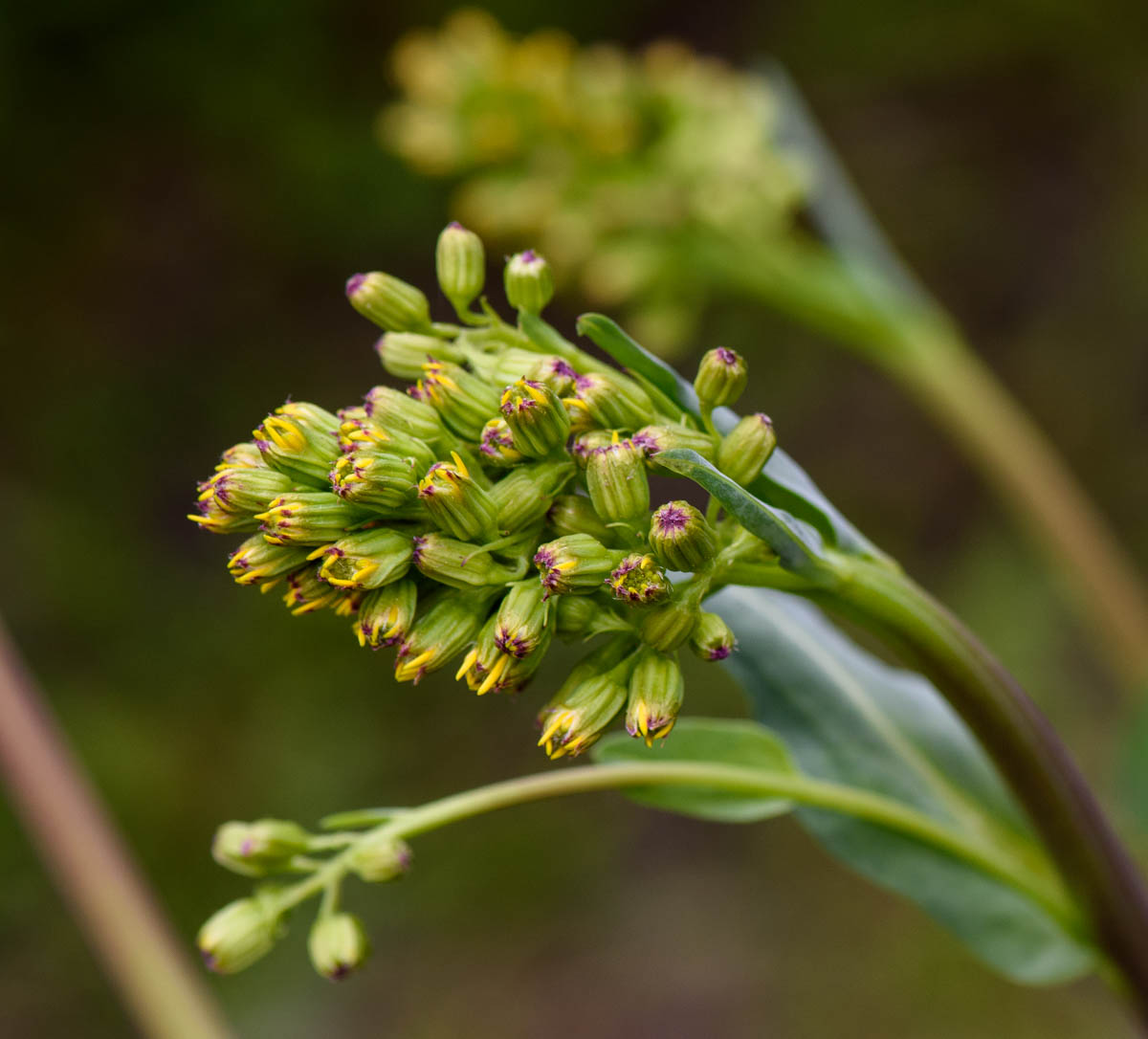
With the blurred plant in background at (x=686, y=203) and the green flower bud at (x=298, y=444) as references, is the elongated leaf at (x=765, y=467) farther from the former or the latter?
the blurred plant in background at (x=686, y=203)

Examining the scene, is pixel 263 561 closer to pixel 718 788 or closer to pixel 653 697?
pixel 653 697

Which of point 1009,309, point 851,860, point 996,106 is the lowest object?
point 851,860

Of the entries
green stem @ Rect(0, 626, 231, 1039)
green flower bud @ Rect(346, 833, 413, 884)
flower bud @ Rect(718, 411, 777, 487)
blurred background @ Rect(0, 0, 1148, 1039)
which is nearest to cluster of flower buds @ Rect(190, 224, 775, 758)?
flower bud @ Rect(718, 411, 777, 487)

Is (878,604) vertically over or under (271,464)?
under

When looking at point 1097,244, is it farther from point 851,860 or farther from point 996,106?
point 851,860

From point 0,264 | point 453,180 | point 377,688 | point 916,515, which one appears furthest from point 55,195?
point 916,515

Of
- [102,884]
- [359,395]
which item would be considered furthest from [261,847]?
[359,395]
